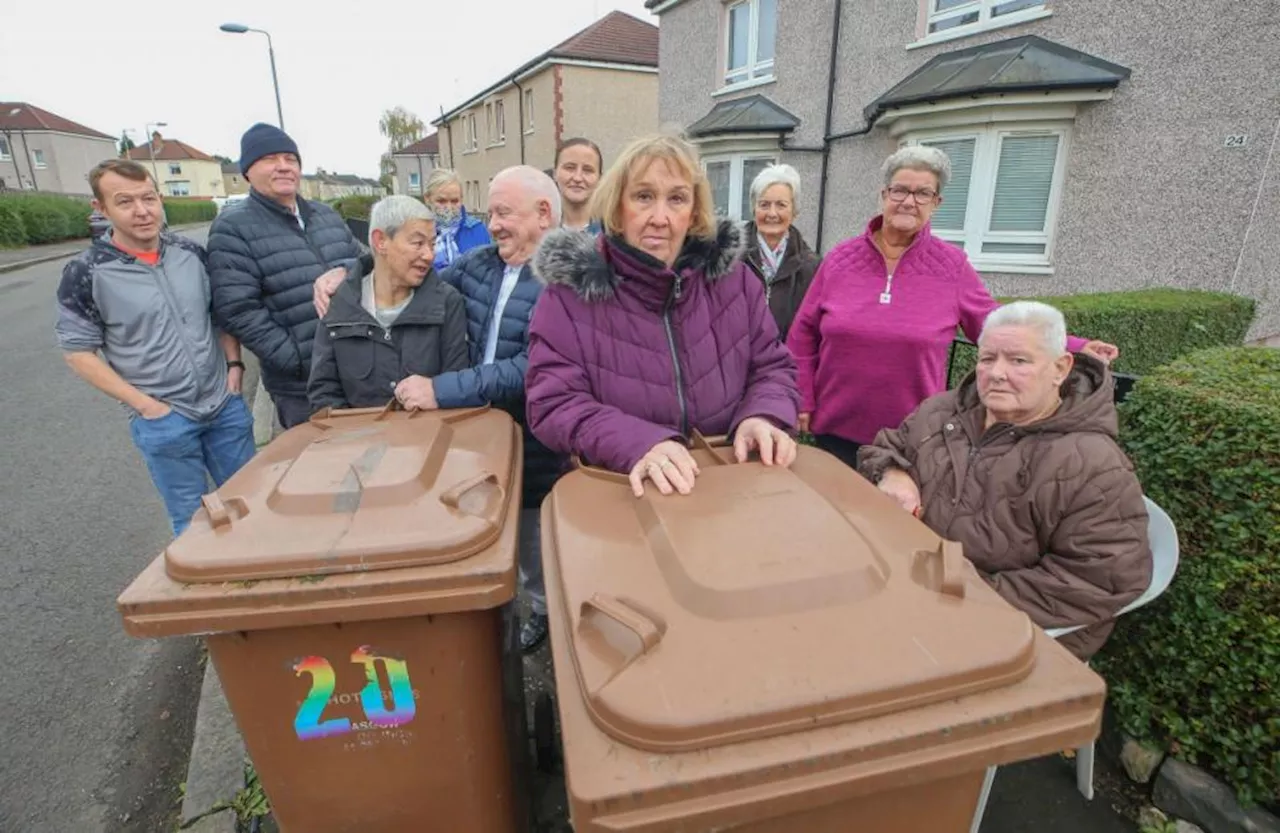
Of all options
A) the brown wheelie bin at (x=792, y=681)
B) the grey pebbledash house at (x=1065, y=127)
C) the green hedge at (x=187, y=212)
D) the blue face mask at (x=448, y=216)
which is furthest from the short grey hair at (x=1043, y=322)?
the green hedge at (x=187, y=212)

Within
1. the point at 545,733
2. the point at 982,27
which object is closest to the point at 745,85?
the point at 982,27

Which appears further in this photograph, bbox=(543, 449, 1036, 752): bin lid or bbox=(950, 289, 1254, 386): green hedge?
bbox=(950, 289, 1254, 386): green hedge

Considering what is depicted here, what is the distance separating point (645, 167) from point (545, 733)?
1890 mm

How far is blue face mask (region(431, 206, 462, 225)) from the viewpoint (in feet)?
Result: 15.3

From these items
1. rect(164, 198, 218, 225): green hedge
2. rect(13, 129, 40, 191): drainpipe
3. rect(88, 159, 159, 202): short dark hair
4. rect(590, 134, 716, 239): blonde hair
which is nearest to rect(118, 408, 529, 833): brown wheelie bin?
rect(590, 134, 716, 239): blonde hair

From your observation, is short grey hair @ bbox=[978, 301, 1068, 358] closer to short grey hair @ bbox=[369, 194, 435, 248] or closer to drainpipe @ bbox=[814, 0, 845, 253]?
short grey hair @ bbox=[369, 194, 435, 248]

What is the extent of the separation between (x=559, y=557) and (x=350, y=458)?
72cm

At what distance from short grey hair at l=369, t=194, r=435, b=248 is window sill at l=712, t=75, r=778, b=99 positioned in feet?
36.8

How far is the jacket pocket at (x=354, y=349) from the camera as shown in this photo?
2363 mm

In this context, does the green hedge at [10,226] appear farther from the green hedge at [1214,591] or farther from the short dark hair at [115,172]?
the green hedge at [1214,591]

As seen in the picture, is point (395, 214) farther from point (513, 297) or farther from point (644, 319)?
point (644, 319)

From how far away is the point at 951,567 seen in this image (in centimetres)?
117

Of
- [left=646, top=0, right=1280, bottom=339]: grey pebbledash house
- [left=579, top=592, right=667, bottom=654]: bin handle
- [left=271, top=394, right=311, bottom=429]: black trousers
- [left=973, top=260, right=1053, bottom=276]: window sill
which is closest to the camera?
[left=579, top=592, right=667, bottom=654]: bin handle

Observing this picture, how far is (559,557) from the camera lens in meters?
1.33
